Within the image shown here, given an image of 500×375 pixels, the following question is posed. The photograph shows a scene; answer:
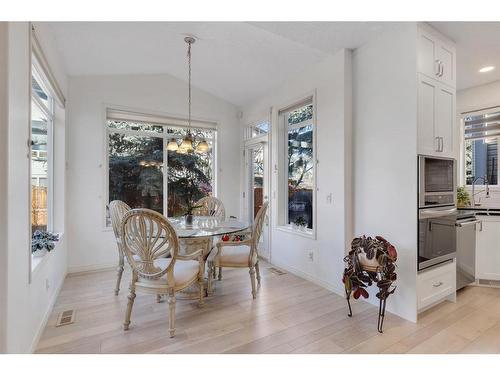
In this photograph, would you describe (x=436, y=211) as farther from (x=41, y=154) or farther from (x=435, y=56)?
(x=41, y=154)

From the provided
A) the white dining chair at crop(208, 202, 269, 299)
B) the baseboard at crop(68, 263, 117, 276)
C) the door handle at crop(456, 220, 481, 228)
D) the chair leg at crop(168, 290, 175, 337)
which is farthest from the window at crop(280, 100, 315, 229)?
the baseboard at crop(68, 263, 117, 276)

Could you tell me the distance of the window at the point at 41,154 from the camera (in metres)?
2.49

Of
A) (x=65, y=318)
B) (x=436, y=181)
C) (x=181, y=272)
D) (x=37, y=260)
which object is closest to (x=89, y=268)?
(x=65, y=318)

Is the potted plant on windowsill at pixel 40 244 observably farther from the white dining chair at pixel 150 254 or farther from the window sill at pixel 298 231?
the window sill at pixel 298 231

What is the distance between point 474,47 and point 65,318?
4820 mm

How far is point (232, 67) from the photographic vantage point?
11.9 ft

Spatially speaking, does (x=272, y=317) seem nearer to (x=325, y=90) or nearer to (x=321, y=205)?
(x=321, y=205)

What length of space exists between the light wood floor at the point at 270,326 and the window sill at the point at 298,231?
25.4 inches

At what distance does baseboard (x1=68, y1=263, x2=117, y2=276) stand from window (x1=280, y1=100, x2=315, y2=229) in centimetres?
271

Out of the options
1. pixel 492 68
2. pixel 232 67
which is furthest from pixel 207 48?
pixel 492 68

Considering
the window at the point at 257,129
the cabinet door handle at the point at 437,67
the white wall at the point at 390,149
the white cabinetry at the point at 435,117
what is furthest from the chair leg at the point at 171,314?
the cabinet door handle at the point at 437,67

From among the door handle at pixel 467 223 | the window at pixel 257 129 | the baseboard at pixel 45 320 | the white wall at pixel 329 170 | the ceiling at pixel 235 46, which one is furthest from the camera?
the window at pixel 257 129
